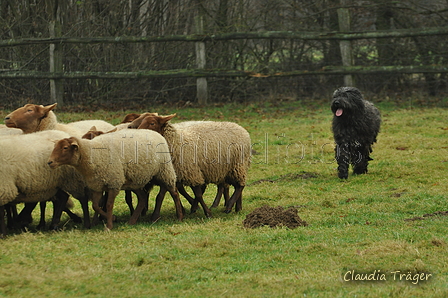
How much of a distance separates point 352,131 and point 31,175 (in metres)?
5.72

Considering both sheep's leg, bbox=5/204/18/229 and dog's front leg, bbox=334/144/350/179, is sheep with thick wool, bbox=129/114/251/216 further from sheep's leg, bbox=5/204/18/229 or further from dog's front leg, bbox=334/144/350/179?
dog's front leg, bbox=334/144/350/179

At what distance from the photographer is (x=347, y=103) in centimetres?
1071

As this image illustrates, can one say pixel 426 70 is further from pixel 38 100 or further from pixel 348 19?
pixel 38 100

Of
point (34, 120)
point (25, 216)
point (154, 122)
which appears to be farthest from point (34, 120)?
point (154, 122)

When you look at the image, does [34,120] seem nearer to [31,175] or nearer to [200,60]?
[31,175]

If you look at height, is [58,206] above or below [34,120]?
below

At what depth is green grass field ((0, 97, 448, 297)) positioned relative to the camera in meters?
5.57

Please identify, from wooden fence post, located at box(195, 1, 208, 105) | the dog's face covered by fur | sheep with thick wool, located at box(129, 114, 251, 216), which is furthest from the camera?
wooden fence post, located at box(195, 1, 208, 105)

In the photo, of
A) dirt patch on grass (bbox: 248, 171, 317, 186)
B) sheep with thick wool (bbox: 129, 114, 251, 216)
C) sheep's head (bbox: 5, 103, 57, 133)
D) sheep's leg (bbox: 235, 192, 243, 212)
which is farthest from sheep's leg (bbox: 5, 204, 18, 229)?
dirt patch on grass (bbox: 248, 171, 317, 186)

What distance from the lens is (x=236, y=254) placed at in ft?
21.5

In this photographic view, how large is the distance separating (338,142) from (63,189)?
511cm

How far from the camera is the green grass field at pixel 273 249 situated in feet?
18.3

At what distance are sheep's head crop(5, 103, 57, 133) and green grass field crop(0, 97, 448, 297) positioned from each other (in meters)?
1.31

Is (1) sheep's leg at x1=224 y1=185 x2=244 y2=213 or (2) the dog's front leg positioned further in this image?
(2) the dog's front leg
